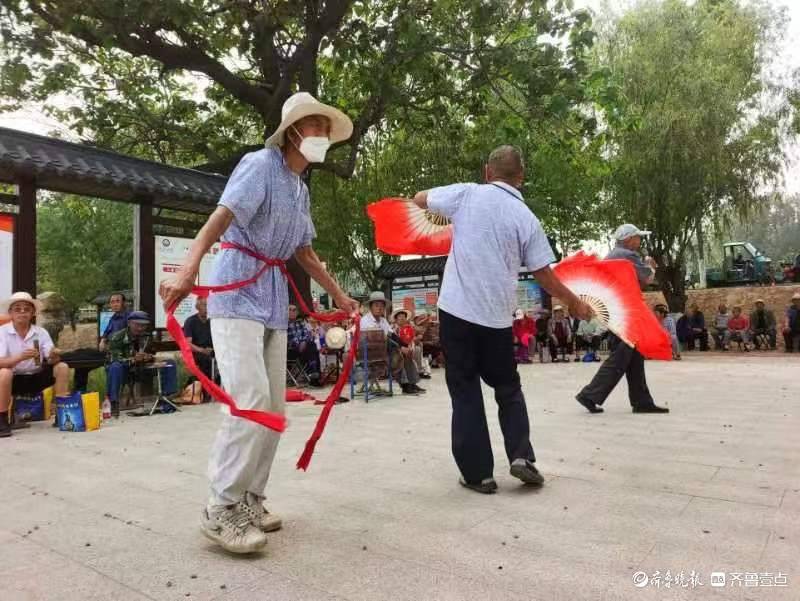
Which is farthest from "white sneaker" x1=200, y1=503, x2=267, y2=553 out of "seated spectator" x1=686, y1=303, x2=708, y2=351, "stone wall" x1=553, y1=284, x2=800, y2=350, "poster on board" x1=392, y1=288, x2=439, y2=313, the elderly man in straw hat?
"stone wall" x1=553, y1=284, x2=800, y2=350

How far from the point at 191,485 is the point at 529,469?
211cm

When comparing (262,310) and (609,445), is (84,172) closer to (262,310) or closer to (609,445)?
(262,310)

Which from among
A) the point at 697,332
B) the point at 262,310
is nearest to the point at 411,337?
the point at 262,310

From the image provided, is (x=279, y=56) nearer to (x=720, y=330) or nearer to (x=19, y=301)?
(x=19, y=301)

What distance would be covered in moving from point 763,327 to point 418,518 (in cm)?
1760

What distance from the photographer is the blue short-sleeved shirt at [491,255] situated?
3.55 m

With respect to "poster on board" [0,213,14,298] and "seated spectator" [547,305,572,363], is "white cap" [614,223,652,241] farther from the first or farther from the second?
"seated spectator" [547,305,572,363]

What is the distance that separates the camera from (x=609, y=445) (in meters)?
4.82

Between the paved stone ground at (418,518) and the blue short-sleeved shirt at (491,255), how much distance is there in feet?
3.54

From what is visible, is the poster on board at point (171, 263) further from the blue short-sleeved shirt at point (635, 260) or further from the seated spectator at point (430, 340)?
the blue short-sleeved shirt at point (635, 260)

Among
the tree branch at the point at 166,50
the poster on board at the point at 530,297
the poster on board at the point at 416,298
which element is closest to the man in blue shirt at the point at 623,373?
the tree branch at the point at 166,50

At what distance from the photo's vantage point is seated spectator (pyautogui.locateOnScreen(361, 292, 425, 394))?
8852mm

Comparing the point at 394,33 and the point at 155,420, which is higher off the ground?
the point at 394,33

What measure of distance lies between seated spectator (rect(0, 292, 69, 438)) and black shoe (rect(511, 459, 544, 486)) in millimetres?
5135
